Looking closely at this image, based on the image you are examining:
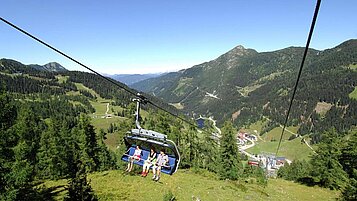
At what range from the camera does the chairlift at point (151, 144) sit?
50.7 ft

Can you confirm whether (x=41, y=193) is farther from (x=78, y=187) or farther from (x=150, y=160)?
(x=150, y=160)

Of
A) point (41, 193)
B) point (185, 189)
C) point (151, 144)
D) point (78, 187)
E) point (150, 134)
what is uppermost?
point (150, 134)

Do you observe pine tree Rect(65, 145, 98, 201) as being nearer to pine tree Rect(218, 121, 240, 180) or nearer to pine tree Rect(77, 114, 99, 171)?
pine tree Rect(77, 114, 99, 171)

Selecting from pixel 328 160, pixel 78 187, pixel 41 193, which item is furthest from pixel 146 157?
pixel 328 160

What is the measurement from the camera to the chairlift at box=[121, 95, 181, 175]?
15.5m

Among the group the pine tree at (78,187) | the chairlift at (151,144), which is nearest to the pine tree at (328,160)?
the chairlift at (151,144)

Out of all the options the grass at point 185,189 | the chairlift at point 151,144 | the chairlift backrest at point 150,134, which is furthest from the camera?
the grass at point 185,189

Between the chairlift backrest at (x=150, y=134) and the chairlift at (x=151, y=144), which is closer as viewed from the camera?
the chairlift backrest at (x=150, y=134)

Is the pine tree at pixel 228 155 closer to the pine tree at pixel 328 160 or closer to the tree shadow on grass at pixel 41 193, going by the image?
the pine tree at pixel 328 160

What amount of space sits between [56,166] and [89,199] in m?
31.5

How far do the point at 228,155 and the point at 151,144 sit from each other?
35.9 m

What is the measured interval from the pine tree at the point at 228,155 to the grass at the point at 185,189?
2175 millimetres

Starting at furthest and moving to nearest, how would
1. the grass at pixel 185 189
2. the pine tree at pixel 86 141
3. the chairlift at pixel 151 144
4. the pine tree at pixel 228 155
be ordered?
the pine tree at pixel 228 155
the pine tree at pixel 86 141
the grass at pixel 185 189
the chairlift at pixel 151 144

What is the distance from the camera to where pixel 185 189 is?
37.8 m
